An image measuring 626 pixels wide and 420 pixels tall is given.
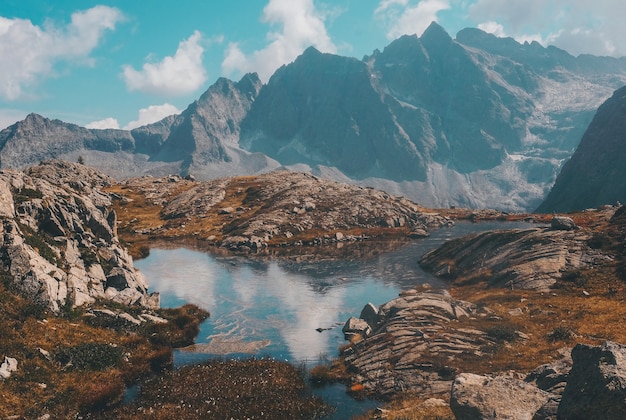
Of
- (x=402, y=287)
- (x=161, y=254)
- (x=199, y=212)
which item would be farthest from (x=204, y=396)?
(x=199, y=212)

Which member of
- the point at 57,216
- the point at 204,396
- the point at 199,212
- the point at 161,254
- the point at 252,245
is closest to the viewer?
the point at 204,396

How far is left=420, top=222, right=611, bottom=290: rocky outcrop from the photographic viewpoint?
59500 mm

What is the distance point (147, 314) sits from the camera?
164 feet

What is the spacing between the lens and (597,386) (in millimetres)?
19625

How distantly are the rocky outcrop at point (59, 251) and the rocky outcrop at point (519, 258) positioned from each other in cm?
5103

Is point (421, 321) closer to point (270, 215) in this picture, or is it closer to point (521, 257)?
point (521, 257)

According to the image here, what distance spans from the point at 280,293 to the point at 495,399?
52.0 metres

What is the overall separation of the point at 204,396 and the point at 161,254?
82003mm

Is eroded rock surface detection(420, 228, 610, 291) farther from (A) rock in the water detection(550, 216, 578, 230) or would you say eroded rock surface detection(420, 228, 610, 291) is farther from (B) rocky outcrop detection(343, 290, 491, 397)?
(B) rocky outcrop detection(343, 290, 491, 397)

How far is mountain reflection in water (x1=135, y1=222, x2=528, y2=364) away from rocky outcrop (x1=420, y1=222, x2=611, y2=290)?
20.2 ft

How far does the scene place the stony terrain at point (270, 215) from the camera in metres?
131

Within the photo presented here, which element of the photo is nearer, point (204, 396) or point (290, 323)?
point (204, 396)

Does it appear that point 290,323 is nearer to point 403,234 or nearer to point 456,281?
point 456,281

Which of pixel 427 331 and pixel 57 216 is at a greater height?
pixel 57 216
